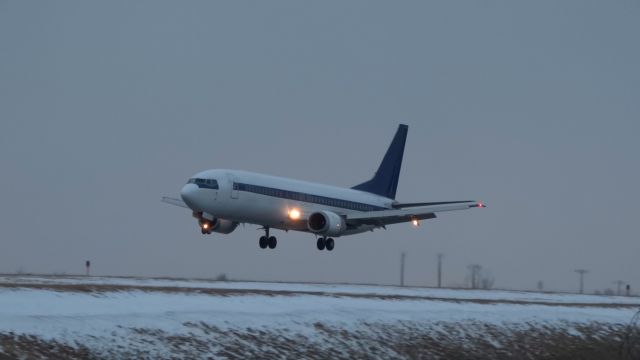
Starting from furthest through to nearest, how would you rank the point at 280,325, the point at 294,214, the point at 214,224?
the point at 294,214 < the point at 214,224 < the point at 280,325

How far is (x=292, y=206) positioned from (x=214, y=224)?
5130 millimetres

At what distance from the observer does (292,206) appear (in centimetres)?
6906

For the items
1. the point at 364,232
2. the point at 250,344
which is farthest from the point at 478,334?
the point at 364,232

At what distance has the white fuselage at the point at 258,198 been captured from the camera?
64.1m

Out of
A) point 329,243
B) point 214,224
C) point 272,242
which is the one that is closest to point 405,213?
point 329,243

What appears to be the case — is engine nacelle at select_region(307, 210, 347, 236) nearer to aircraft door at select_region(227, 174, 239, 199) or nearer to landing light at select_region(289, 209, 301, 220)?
landing light at select_region(289, 209, 301, 220)

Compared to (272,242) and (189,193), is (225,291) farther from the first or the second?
(272,242)

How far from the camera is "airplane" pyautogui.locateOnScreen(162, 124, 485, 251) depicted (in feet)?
211

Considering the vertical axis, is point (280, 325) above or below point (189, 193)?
below

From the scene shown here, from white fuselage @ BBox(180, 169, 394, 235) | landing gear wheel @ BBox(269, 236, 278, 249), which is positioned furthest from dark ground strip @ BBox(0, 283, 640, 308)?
landing gear wheel @ BBox(269, 236, 278, 249)

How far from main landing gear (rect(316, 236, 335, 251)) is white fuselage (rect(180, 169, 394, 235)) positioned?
1331 mm

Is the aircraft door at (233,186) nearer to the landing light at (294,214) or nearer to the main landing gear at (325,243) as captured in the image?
the landing light at (294,214)

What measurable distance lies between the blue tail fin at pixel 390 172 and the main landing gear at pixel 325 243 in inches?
319

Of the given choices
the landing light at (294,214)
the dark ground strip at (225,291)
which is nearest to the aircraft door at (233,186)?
the landing light at (294,214)
